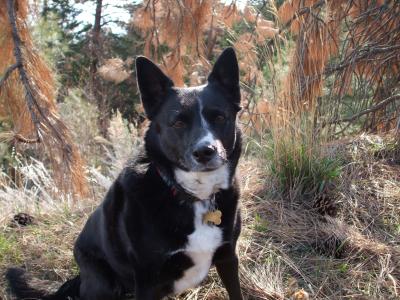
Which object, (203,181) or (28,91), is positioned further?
(28,91)

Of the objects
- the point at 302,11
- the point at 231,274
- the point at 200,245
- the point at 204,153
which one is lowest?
the point at 231,274

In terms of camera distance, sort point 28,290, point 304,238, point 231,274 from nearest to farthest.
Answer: point 231,274, point 28,290, point 304,238

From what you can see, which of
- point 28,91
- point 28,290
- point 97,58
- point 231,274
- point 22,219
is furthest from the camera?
point 97,58

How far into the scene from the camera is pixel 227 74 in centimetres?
250

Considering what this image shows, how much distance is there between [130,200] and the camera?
2.31 m

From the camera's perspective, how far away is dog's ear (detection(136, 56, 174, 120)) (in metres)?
2.42

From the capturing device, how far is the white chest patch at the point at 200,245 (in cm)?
224

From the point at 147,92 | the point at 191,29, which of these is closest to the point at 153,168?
the point at 147,92

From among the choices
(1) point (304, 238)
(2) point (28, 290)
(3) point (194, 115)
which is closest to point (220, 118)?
(3) point (194, 115)

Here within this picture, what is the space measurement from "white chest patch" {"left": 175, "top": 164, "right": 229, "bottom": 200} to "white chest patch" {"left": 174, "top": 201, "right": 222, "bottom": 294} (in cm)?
6

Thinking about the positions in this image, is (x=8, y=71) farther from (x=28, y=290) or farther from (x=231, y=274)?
(x=231, y=274)

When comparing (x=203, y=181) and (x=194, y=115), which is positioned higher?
(x=194, y=115)

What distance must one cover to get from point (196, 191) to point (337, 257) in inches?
49.4

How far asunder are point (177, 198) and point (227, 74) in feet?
2.24
